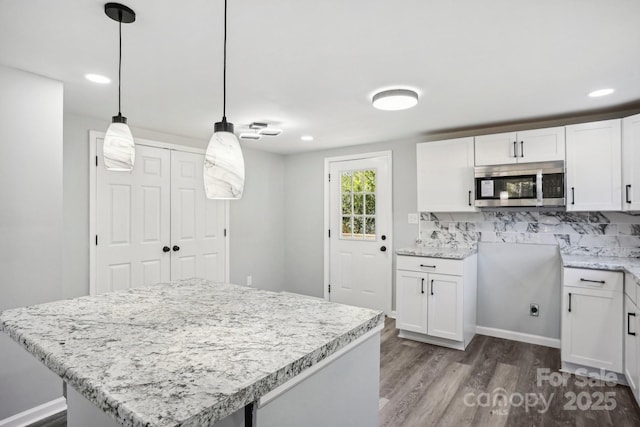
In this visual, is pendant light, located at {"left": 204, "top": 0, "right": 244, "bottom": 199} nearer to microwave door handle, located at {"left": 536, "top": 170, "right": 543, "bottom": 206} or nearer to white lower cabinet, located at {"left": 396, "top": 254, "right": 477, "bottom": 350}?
white lower cabinet, located at {"left": 396, "top": 254, "right": 477, "bottom": 350}

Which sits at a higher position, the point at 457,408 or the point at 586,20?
the point at 586,20

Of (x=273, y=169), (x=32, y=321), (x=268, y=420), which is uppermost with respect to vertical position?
(x=273, y=169)

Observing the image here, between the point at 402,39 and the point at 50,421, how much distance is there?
10.4 feet

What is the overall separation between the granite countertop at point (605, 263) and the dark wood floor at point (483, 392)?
89cm

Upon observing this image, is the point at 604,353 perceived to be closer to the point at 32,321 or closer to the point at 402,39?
the point at 402,39

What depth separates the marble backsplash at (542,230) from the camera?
3006 millimetres

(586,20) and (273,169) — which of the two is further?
(273,169)

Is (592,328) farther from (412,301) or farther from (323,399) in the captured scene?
(323,399)

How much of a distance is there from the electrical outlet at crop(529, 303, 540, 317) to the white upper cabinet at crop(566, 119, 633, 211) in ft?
3.44

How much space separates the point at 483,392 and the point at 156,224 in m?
3.40

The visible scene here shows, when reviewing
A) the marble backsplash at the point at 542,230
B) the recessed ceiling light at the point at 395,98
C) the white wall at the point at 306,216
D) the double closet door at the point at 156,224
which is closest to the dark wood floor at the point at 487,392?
the marble backsplash at the point at 542,230

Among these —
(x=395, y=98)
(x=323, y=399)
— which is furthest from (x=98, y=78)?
(x=323, y=399)

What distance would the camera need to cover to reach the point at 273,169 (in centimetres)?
511

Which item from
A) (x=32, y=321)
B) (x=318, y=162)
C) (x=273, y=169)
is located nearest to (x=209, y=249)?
(x=273, y=169)
